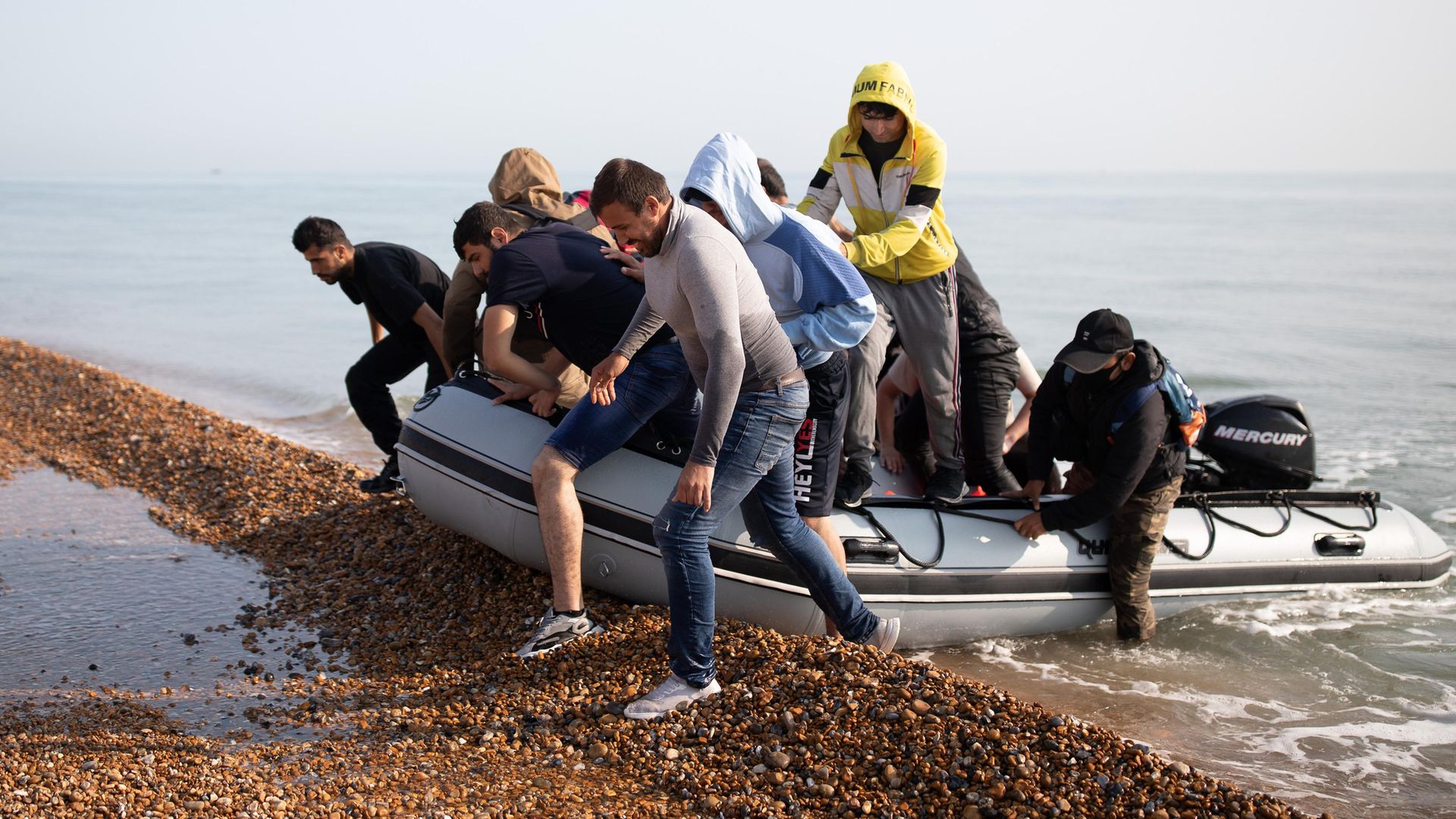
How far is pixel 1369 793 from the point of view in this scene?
→ 416cm

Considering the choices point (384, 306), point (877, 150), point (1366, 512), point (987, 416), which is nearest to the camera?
point (877, 150)

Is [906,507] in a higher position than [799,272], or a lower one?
lower

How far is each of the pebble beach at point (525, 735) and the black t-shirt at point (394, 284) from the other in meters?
1.26

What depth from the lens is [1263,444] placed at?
19.3ft

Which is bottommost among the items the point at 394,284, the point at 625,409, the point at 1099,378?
the point at 625,409

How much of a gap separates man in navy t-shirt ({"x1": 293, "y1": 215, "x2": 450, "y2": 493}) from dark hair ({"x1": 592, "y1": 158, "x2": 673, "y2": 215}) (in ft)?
6.67

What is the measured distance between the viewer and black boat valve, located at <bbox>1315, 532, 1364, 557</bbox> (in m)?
5.60

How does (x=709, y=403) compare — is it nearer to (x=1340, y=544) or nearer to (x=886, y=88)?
(x=886, y=88)

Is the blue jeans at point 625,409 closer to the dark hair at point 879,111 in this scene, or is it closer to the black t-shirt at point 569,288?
the black t-shirt at point 569,288

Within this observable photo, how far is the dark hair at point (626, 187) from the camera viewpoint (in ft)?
10.4

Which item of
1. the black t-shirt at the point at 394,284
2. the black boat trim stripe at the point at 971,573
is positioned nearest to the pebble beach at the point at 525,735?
the black boat trim stripe at the point at 971,573

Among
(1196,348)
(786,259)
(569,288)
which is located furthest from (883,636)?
(1196,348)

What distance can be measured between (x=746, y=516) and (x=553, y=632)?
0.89m

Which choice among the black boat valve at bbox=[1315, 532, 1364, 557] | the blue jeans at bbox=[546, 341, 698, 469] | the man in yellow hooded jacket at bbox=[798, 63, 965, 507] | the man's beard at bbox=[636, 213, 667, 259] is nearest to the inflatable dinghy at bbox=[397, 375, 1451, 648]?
the black boat valve at bbox=[1315, 532, 1364, 557]
